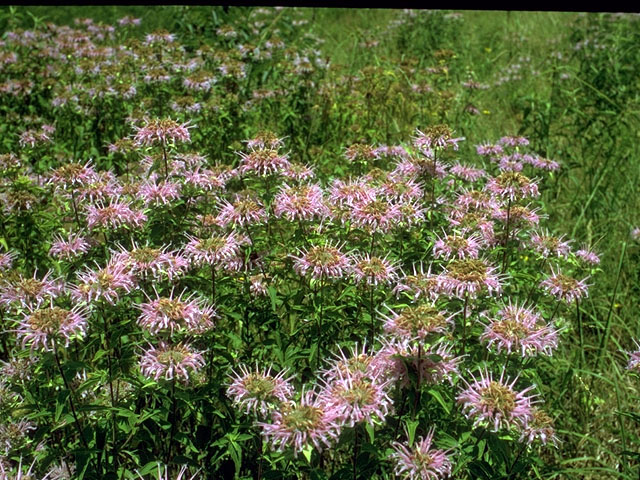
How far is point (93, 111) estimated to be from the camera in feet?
14.1

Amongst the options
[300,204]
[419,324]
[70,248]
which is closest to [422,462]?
[419,324]

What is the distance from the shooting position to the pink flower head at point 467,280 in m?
1.84

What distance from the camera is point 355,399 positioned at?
1.51 meters

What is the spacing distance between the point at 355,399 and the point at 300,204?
0.86 metres

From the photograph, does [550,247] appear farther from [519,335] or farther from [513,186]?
[519,335]

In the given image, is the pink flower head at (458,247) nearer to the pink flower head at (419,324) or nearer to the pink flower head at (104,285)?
the pink flower head at (419,324)

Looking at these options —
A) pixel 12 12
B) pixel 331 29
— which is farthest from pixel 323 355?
pixel 331 29

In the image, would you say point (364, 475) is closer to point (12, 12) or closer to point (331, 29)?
point (12, 12)

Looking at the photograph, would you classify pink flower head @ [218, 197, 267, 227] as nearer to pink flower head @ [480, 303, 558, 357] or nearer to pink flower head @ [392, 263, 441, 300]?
pink flower head @ [392, 263, 441, 300]

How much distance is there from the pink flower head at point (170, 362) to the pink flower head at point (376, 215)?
0.71 m

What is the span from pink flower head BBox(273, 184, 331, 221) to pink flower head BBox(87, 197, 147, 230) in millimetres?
479

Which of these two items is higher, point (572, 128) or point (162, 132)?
point (162, 132)

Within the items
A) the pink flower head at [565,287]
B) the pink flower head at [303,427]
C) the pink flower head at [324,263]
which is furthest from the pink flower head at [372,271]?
the pink flower head at [565,287]

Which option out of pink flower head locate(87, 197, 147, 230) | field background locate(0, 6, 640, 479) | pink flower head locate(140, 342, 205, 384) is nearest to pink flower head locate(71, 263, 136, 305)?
pink flower head locate(140, 342, 205, 384)
